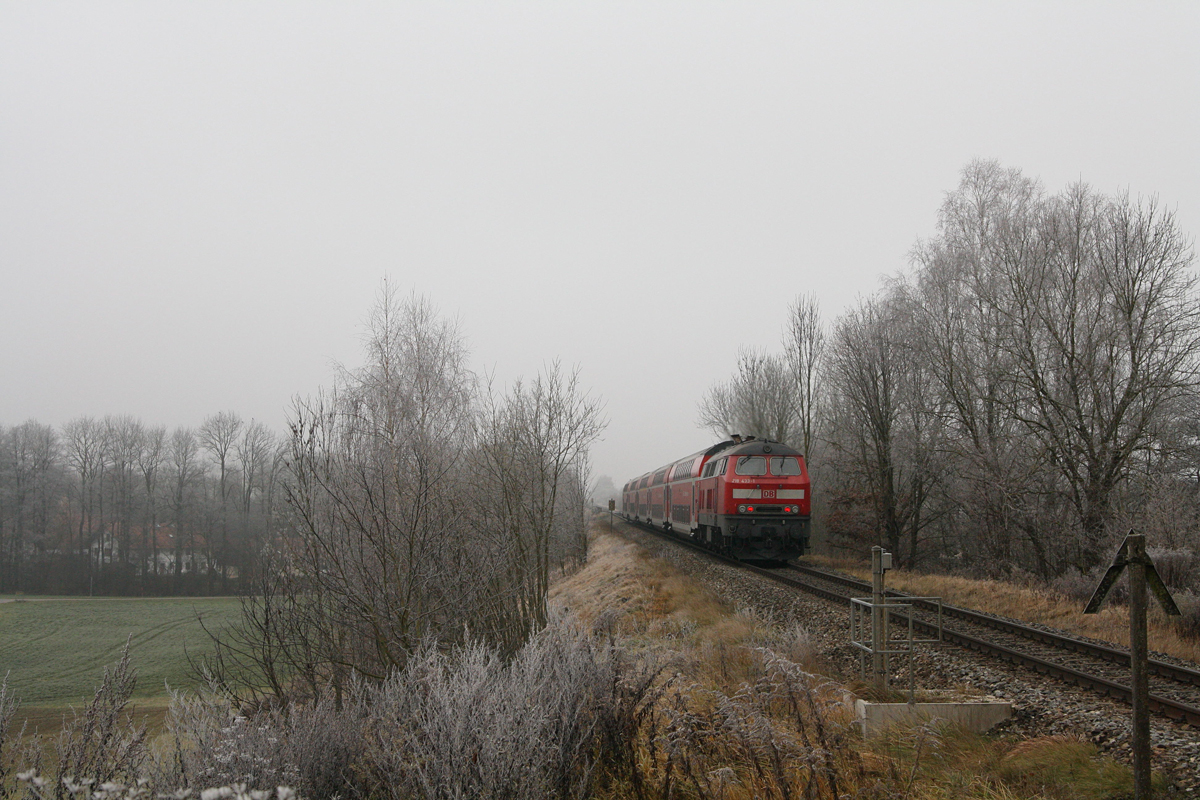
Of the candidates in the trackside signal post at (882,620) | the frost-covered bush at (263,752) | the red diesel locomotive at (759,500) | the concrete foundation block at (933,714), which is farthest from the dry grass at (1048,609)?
the frost-covered bush at (263,752)

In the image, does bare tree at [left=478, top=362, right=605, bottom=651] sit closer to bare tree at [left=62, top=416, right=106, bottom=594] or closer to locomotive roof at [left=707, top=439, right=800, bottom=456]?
locomotive roof at [left=707, top=439, right=800, bottom=456]

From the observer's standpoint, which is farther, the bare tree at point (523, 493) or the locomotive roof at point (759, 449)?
the locomotive roof at point (759, 449)

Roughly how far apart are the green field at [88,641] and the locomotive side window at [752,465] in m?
14.2

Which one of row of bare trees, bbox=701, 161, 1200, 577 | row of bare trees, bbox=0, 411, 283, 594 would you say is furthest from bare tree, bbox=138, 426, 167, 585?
row of bare trees, bbox=701, 161, 1200, 577

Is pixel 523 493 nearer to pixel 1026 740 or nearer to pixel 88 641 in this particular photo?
pixel 1026 740

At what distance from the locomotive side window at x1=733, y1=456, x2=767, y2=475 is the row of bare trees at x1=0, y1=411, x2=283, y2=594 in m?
43.1

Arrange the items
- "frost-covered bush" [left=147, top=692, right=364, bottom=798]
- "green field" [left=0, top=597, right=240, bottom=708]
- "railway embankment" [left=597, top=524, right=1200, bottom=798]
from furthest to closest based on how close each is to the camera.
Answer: "green field" [left=0, top=597, right=240, bottom=708], "railway embankment" [left=597, top=524, right=1200, bottom=798], "frost-covered bush" [left=147, top=692, right=364, bottom=798]

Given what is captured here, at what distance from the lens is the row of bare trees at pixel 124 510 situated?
5472 centimetres

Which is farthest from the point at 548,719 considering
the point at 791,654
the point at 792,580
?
the point at 792,580

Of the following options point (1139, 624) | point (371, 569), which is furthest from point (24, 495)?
point (1139, 624)

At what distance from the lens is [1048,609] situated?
39.2 ft

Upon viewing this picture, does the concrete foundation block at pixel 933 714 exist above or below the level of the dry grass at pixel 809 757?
below

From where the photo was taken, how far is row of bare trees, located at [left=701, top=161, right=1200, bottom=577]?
17.8 meters

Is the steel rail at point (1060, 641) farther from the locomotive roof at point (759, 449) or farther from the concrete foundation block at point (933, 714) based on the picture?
the locomotive roof at point (759, 449)
